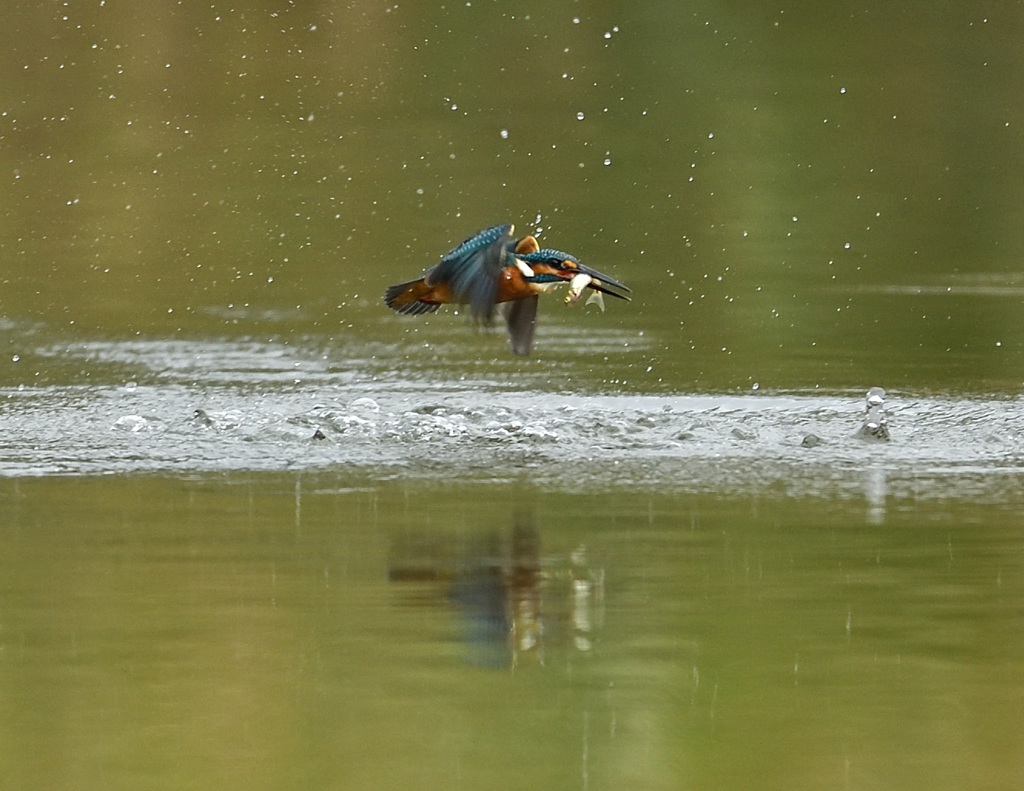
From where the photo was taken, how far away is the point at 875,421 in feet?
23.0

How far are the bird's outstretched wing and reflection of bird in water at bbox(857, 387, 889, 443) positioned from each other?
1261 mm

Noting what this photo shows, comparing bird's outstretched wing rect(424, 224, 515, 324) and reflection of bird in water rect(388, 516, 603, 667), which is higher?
bird's outstretched wing rect(424, 224, 515, 324)

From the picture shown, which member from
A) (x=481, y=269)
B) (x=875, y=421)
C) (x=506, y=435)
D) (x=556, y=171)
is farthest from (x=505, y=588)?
(x=556, y=171)

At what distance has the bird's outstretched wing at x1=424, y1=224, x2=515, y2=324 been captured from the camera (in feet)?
21.7

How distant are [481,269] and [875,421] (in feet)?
4.51

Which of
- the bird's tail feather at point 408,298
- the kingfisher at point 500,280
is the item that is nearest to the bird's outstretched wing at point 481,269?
the kingfisher at point 500,280

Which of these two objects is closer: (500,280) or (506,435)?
(500,280)

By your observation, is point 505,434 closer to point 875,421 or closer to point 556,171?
point 875,421

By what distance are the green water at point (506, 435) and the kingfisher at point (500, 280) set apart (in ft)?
1.18

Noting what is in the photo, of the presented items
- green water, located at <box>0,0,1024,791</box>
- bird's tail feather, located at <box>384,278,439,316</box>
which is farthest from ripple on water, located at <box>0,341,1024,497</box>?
bird's tail feather, located at <box>384,278,439,316</box>

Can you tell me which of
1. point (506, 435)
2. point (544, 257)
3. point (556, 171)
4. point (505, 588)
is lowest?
point (505, 588)

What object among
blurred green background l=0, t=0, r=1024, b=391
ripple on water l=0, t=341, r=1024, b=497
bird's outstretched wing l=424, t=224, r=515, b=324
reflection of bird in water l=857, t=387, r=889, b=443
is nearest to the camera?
ripple on water l=0, t=341, r=1024, b=497

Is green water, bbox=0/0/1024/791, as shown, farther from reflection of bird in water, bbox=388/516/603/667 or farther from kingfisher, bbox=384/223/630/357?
kingfisher, bbox=384/223/630/357

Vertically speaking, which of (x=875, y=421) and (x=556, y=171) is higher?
(x=556, y=171)
